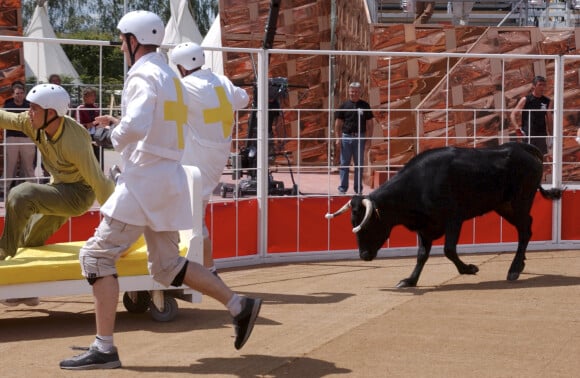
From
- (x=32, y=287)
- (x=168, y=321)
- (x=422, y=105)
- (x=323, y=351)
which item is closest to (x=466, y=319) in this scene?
(x=323, y=351)

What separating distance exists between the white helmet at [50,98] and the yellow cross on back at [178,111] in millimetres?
1405

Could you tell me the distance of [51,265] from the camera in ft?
23.8

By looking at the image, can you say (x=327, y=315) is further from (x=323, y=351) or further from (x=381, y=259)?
(x=381, y=259)

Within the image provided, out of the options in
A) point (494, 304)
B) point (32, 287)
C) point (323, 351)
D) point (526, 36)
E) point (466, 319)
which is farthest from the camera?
point (526, 36)

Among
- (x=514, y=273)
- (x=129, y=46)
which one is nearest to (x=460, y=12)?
(x=514, y=273)

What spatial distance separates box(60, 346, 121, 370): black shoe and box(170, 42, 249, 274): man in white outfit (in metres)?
2.12

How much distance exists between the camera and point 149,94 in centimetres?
594

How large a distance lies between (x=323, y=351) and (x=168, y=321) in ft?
4.88

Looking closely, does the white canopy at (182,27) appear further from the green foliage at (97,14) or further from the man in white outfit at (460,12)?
the green foliage at (97,14)

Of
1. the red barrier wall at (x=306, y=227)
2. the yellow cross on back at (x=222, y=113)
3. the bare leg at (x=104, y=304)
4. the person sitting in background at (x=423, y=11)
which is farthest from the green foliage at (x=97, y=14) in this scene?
the bare leg at (x=104, y=304)

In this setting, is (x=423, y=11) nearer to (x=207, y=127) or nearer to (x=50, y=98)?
(x=207, y=127)

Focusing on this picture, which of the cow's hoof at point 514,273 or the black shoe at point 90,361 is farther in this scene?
the cow's hoof at point 514,273

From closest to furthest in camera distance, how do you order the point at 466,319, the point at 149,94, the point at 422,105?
the point at 149,94, the point at 466,319, the point at 422,105

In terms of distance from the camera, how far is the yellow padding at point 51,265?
7.16 meters
